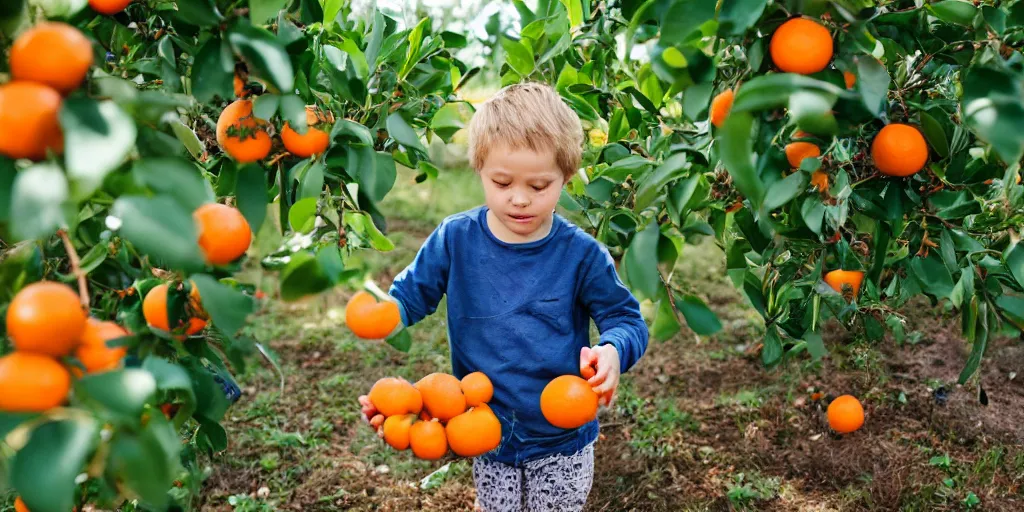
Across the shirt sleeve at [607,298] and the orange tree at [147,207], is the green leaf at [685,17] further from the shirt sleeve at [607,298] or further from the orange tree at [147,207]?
the shirt sleeve at [607,298]

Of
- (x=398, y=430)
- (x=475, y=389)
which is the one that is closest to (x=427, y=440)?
(x=398, y=430)

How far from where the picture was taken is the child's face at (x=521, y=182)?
1495mm

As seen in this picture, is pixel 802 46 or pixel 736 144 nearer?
pixel 736 144

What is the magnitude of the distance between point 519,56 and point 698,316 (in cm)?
77

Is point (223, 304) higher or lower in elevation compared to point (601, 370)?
higher

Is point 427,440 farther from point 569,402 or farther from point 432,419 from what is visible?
point 569,402

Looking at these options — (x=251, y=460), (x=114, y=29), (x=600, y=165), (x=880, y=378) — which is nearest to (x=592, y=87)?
(x=600, y=165)

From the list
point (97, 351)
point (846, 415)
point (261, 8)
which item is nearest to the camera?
point (97, 351)

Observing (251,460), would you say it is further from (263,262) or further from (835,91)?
(835,91)

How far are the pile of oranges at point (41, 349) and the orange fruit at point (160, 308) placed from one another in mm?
188

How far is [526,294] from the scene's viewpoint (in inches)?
65.6

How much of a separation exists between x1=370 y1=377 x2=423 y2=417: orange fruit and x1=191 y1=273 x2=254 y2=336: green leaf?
664mm

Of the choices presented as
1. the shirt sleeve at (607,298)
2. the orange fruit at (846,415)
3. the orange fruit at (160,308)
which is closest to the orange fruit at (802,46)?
the orange fruit at (160,308)

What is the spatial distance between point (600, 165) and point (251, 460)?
171 centimetres
